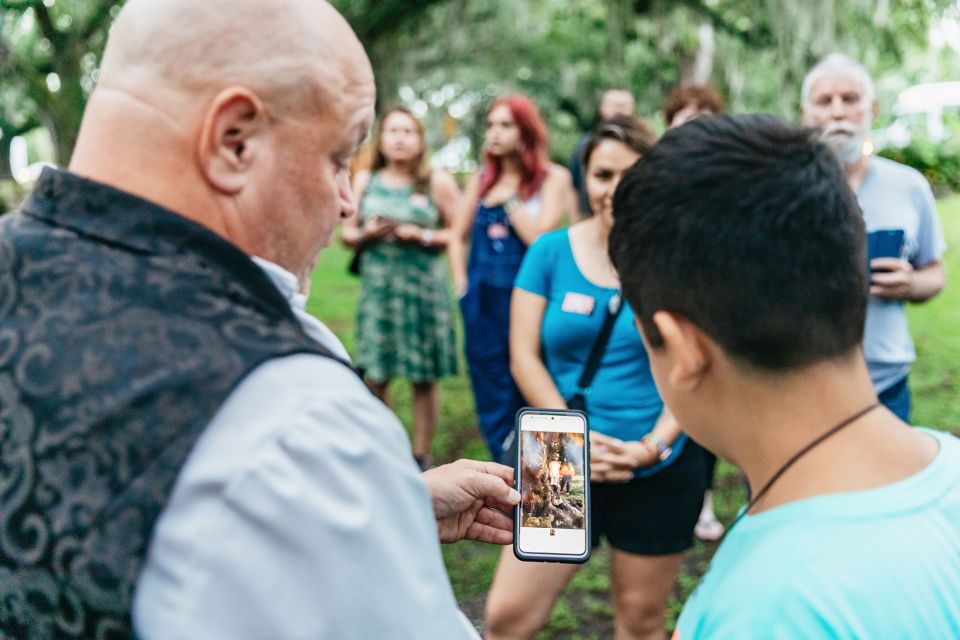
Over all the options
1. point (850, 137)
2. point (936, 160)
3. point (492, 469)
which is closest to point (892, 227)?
point (850, 137)

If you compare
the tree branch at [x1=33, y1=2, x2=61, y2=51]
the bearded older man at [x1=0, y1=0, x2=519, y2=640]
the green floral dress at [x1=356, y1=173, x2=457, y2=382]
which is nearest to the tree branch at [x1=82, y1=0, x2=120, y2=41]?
the tree branch at [x1=33, y1=2, x2=61, y2=51]

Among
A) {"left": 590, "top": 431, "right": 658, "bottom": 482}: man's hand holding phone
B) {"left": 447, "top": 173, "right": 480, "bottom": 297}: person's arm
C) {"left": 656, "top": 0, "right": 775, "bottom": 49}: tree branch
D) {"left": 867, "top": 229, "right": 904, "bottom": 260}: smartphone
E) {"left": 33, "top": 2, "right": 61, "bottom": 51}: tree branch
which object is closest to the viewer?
{"left": 590, "top": 431, "right": 658, "bottom": 482}: man's hand holding phone

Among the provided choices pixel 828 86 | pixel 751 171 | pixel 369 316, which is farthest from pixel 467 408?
pixel 751 171

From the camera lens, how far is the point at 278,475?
92cm

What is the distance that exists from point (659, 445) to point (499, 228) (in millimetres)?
2211

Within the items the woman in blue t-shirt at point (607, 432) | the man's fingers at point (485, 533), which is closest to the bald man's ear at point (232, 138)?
the man's fingers at point (485, 533)

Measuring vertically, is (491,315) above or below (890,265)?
below

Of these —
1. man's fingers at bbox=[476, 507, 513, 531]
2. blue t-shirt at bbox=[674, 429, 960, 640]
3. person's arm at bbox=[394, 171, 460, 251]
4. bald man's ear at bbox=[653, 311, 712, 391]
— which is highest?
bald man's ear at bbox=[653, 311, 712, 391]

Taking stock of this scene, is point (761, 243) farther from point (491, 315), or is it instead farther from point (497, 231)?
point (497, 231)

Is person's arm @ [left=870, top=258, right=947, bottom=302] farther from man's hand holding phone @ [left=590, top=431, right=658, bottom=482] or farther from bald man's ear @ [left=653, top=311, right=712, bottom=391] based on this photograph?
bald man's ear @ [left=653, top=311, right=712, bottom=391]

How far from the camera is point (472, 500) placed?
1.75m

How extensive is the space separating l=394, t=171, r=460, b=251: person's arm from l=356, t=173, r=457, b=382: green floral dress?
6 cm

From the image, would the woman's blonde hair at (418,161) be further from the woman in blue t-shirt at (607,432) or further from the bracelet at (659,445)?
the bracelet at (659,445)

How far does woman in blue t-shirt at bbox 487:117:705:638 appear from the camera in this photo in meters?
2.61
